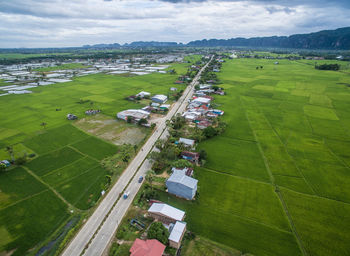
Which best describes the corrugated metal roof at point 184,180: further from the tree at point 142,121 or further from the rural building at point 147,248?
the tree at point 142,121

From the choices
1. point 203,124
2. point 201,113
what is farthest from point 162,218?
point 201,113

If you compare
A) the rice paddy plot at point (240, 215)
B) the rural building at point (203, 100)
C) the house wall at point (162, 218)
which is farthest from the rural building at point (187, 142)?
the rural building at point (203, 100)

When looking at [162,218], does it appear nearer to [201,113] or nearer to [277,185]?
[277,185]

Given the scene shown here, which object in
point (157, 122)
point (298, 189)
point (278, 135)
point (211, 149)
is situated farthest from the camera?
point (157, 122)

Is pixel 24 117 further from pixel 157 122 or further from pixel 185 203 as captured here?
pixel 185 203

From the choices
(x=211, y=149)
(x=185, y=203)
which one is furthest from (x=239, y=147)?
(x=185, y=203)
